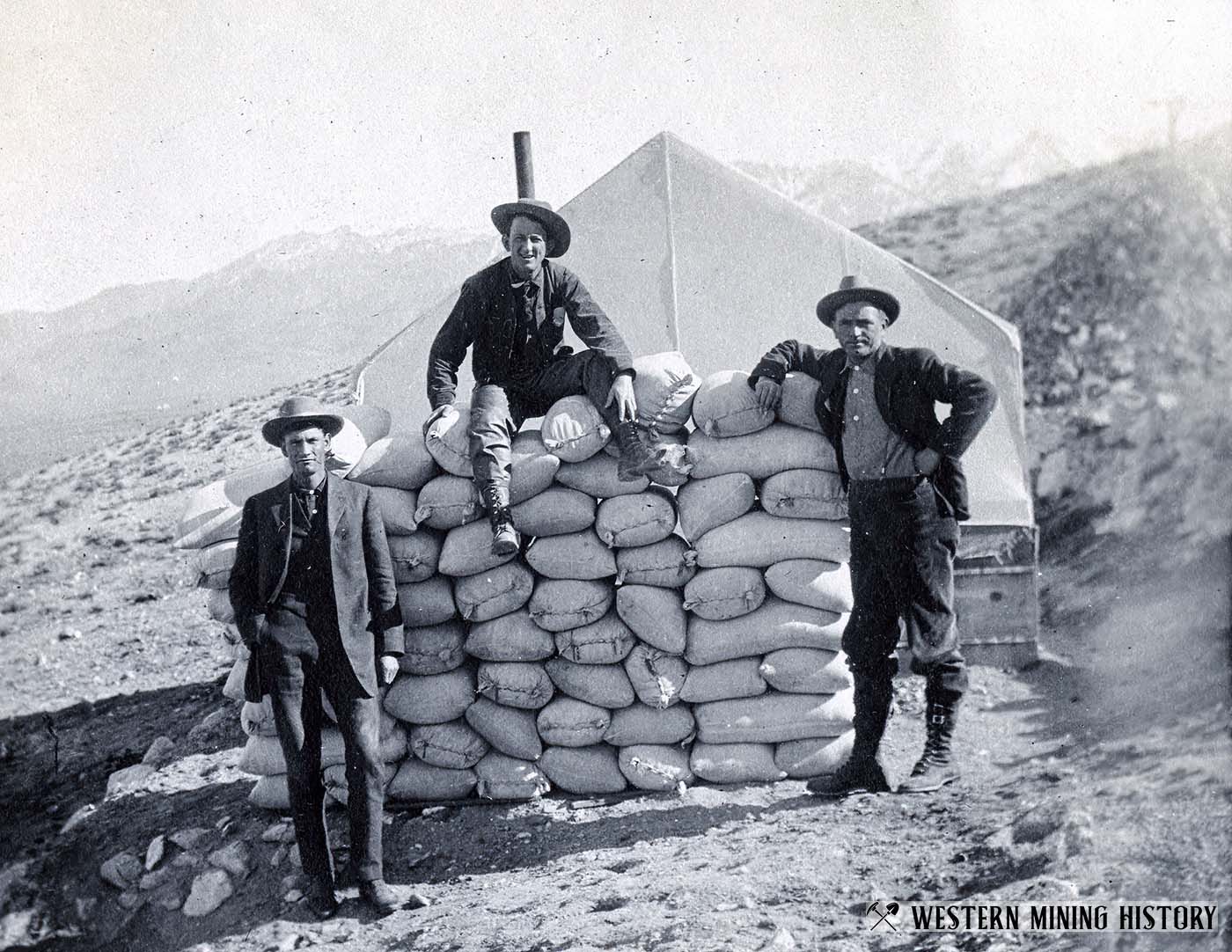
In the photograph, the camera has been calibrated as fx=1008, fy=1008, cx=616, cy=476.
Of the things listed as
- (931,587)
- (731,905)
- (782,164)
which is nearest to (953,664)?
(931,587)

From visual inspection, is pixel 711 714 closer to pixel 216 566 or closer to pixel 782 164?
pixel 216 566

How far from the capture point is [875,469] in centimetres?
359

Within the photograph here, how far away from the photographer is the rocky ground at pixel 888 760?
3.05 meters

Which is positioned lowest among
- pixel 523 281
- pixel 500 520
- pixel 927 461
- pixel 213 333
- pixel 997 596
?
pixel 997 596

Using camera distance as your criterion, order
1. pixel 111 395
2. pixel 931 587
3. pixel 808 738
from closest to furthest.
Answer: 1. pixel 931 587
2. pixel 808 738
3. pixel 111 395

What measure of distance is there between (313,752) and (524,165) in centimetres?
336

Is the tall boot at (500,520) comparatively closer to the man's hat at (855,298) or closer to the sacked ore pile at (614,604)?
the sacked ore pile at (614,604)

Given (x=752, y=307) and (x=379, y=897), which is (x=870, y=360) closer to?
(x=752, y=307)

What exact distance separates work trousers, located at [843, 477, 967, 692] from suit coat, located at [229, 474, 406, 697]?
1689mm

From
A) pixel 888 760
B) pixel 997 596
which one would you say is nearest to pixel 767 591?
pixel 888 760

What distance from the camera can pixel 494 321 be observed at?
405 centimetres

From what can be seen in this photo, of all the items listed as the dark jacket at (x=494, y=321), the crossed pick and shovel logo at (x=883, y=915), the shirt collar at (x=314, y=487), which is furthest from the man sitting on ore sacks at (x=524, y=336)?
the crossed pick and shovel logo at (x=883, y=915)

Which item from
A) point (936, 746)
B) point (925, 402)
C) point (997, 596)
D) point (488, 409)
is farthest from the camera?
point (997, 596)

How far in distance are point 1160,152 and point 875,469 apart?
12.8ft
